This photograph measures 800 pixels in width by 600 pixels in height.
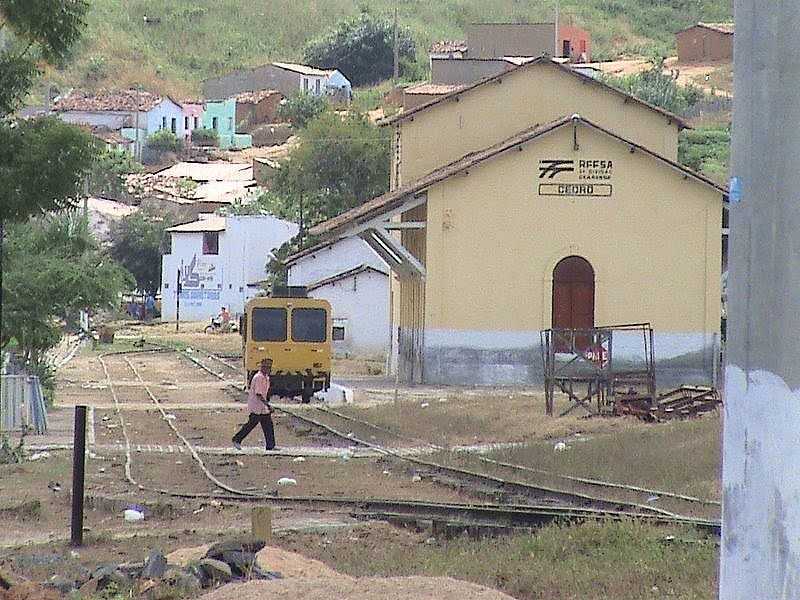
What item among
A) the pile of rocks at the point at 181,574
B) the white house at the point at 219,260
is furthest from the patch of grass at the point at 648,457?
the white house at the point at 219,260

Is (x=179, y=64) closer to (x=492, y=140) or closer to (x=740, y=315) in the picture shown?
(x=492, y=140)

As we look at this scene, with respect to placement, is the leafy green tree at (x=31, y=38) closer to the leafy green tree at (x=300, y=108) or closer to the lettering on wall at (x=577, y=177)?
the lettering on wall at (x=577, y=177)

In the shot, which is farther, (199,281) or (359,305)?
(199,281)

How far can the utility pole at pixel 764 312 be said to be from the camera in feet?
24.0

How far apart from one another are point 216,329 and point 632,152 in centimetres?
3705

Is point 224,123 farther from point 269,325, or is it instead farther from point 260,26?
point 269,325

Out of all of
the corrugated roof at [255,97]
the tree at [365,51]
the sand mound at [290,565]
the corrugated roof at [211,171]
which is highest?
the tree at [365,51]

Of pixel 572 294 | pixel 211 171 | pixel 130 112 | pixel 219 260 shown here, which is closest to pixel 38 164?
pixel 572 294

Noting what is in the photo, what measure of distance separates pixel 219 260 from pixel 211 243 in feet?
3.43

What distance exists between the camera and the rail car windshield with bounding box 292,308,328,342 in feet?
111

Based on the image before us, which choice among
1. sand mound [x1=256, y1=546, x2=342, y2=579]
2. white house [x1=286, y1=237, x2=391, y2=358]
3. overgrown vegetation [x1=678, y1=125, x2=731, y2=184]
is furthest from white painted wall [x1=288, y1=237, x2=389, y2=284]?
sand mound [x1=256, y1=546, x2=342, y2=579]

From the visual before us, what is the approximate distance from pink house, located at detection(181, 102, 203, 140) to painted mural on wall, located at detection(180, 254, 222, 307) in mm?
39281

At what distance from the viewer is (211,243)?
74312 millimetres

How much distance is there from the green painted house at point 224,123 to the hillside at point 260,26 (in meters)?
27.6
